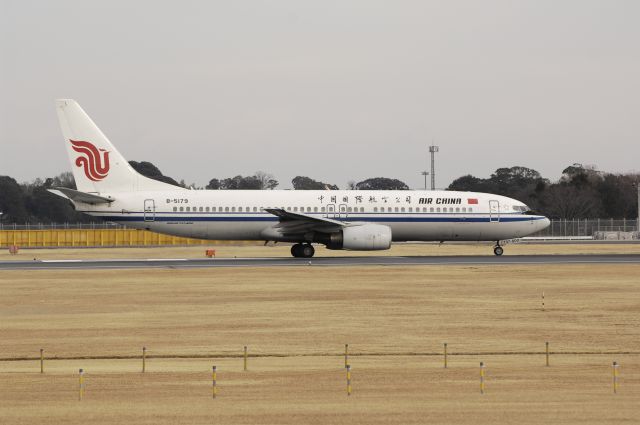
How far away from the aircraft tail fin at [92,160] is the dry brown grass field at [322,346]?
13.7 m

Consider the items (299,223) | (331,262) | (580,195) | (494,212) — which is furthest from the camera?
(580,195)

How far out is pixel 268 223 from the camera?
57250 mm

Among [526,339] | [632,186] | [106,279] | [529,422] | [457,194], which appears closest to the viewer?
[529,422]

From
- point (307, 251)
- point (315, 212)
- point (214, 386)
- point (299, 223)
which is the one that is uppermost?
point (315, 212)

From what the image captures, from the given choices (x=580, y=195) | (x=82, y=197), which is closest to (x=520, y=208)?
(x=82, y=197)

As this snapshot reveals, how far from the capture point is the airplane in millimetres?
56688

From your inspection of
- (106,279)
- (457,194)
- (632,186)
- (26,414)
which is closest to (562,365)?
(26,414)

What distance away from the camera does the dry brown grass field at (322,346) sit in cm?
1794

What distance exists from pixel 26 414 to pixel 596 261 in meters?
41.7

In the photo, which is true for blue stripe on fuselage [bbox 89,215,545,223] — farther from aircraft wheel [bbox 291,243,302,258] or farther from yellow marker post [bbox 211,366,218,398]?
yellow marker post [bbox 211,366,218,398]

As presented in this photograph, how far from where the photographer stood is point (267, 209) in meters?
55.8

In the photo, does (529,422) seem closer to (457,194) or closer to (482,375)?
(482,375)

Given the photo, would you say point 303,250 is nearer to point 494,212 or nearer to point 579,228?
point 494,212

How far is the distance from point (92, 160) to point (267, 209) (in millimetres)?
10890
